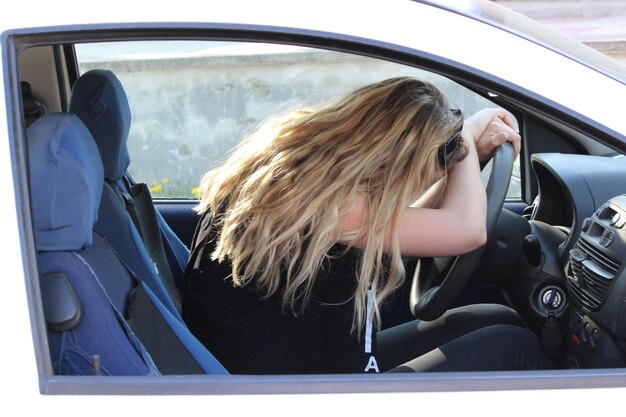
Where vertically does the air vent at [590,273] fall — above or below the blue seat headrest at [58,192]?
below

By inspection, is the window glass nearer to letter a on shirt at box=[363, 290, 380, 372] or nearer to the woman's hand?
the woman's hand

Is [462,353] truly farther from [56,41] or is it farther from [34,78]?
[34,78]

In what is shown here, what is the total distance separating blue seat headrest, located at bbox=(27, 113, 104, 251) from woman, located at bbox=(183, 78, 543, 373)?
366mm

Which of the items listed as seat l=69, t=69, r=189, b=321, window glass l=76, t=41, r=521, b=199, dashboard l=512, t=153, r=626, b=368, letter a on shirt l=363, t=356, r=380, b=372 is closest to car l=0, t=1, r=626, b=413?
dashboard l=512, t=153, r=626, b=368

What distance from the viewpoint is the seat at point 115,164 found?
1875 mm

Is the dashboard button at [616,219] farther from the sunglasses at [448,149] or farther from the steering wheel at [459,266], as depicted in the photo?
the sunglasses at [448,149]

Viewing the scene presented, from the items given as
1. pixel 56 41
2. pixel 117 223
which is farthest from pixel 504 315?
pixel 56 41

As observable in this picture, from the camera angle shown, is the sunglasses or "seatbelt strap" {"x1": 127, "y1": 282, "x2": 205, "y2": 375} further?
the sunglasses

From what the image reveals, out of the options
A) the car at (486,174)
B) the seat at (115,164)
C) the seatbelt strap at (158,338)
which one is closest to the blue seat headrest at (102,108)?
the seat at (115,164)

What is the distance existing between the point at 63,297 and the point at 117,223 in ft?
2.05

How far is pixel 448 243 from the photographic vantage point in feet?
5.51

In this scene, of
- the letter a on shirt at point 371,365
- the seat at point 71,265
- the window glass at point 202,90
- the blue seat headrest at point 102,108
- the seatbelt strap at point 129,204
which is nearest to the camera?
the seat at point 71,265

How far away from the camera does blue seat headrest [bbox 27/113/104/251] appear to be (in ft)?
4.24

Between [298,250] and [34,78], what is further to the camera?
[34,78]
